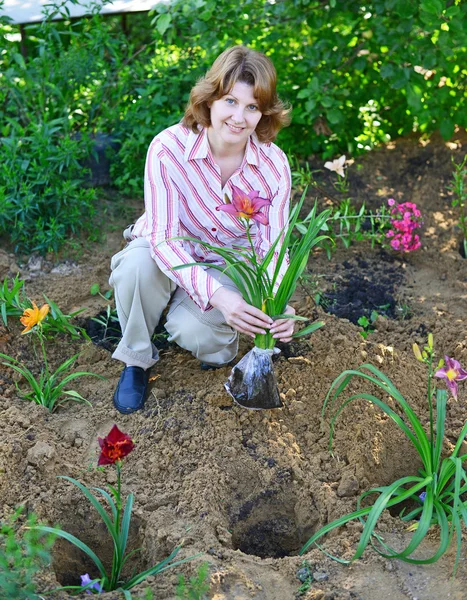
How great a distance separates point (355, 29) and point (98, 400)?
2.65 metres

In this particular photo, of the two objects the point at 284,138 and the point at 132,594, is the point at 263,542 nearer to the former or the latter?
the point at 132,594

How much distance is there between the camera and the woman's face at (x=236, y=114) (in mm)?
2865

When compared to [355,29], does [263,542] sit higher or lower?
lower

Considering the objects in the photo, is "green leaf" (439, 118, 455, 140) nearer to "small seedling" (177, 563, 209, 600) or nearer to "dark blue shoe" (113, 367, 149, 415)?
"dark blue shoe" (113, 367, 149, 415)

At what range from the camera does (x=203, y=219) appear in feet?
10.3

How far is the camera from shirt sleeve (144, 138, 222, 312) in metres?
2.92

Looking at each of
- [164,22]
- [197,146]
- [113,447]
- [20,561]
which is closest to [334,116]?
[164,22]

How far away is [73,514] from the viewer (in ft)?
8.60

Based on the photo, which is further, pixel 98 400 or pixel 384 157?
pixel 384 157

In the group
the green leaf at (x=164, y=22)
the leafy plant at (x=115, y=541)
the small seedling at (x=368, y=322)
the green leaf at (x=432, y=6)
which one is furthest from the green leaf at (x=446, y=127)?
the leafy plant at (x=115, y=541)

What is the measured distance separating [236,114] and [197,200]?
1.31ft

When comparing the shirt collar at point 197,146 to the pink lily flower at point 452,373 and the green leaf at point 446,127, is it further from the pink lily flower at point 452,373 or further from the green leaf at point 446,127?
the green leaf at point 446,127

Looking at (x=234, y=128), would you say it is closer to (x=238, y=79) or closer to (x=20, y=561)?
(x=238, y=79)

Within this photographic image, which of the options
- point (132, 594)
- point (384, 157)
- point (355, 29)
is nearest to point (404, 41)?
point (355, 29)
